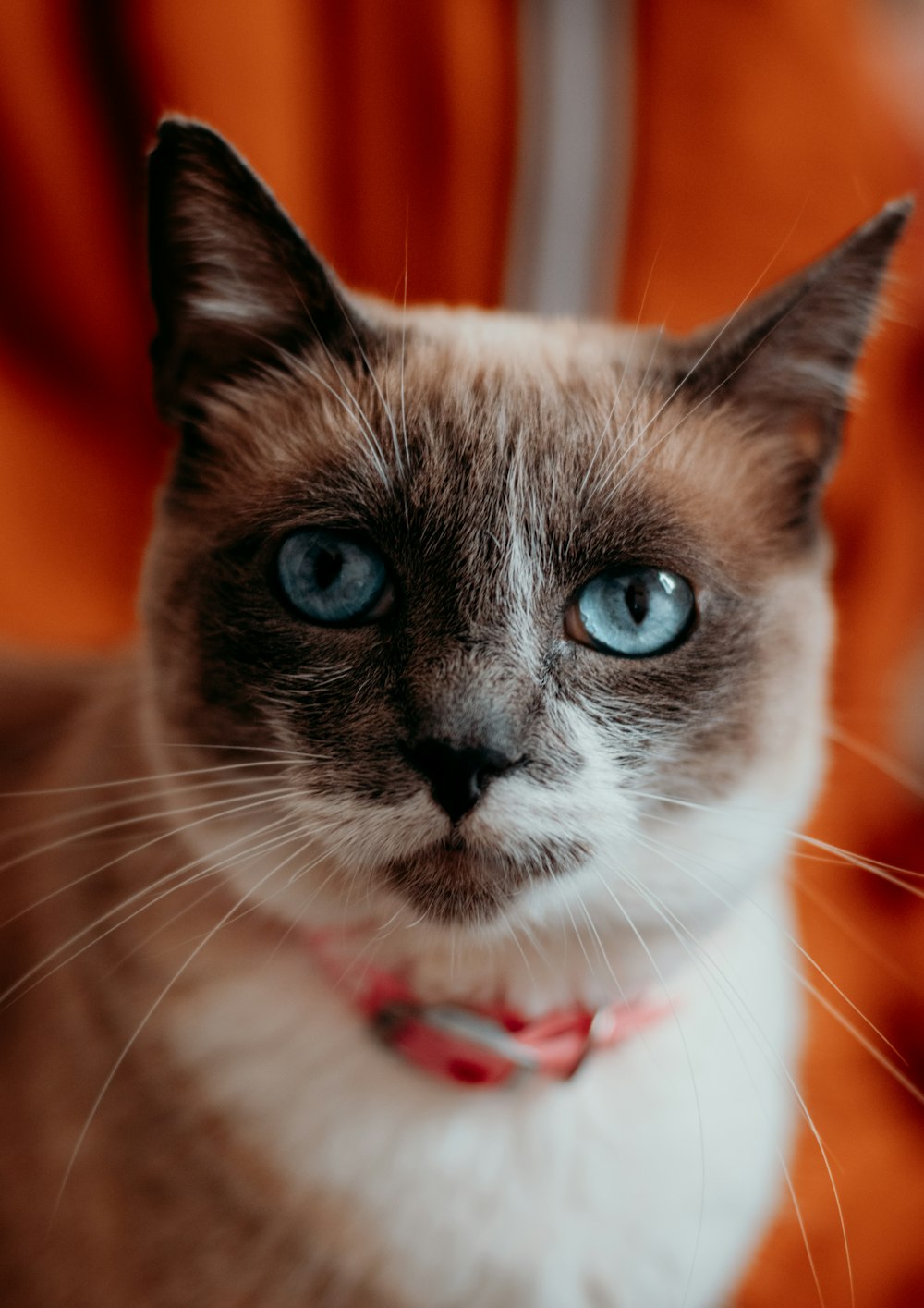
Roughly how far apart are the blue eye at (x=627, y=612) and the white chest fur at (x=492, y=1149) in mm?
326

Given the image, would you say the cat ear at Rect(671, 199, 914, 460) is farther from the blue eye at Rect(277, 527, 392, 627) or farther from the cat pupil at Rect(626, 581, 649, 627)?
the blue eye at Rect(277, 527, 392, 627)

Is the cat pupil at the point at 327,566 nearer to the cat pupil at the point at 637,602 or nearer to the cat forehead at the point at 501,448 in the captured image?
the cat forehead at the point at 501,448

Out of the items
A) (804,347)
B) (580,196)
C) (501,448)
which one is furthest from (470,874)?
(580,196)

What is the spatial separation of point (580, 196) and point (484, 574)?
92 cm

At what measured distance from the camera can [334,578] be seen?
32.6 inches

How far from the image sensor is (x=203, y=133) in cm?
79

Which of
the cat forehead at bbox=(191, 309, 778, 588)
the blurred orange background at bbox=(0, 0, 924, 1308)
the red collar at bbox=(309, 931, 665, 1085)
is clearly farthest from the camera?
the blurred orange background at bbox=(0, 0, 924, 1308)

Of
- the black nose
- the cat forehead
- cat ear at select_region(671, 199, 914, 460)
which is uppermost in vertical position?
cat ear at select_region(671, 199, 914, 460)

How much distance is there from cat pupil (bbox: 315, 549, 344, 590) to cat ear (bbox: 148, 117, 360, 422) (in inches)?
8.8

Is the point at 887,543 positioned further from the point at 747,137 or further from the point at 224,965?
the point at 224,965

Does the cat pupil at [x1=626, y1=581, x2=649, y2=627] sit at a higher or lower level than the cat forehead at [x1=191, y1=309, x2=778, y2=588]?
lower

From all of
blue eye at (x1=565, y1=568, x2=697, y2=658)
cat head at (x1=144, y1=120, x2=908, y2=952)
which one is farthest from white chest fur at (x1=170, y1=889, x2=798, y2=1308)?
blue eye at (x1=565, y1=568, x2=697, y2=658)

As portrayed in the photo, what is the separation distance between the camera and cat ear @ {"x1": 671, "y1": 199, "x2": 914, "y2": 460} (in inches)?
33.2

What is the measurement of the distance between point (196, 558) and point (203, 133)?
0.35 metres
